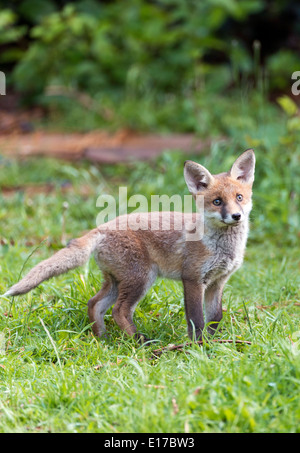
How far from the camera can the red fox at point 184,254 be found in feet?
13.6

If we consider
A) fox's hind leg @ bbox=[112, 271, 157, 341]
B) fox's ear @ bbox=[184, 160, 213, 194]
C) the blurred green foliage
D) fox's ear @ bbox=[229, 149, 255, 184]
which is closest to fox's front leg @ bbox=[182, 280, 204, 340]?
fox's hind leg @ bbox=[112, 271, 157, 341]

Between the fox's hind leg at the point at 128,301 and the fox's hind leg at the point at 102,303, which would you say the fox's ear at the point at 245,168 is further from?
the fox's hind leg at the point at 102,303

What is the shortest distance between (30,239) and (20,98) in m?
7.03

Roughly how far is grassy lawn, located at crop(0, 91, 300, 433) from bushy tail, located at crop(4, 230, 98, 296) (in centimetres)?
36

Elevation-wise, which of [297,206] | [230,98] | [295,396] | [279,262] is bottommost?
[295,396]

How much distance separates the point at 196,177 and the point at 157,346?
130 centimetres

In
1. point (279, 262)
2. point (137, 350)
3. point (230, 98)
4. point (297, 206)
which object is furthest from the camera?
point (230, 98)

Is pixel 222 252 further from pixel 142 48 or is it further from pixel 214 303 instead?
pixel 142 48

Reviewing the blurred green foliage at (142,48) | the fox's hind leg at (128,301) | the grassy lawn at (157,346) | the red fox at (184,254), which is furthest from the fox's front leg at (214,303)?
the blurred green foliage at (142,48)

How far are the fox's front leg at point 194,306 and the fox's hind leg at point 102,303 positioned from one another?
25.0 inches

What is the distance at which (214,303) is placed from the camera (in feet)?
14.5

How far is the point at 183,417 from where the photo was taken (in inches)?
117
